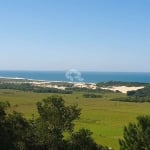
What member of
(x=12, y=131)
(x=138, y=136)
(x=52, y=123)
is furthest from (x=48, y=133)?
(x=138, y=136)

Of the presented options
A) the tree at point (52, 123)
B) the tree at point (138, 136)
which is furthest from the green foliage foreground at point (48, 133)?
the tree at point (138, 136)

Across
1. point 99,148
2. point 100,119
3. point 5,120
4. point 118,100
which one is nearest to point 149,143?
point 99,148

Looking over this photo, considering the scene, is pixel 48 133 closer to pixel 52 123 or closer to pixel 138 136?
pixel 52 123

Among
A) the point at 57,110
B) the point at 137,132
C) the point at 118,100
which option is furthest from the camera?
the point at 118,100

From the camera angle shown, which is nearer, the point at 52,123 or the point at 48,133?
the point at 48,133

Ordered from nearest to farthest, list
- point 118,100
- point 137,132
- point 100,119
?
point 137,132, point 100,119, point 118,100

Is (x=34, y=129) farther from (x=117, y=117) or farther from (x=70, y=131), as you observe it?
(x=117, y=117)

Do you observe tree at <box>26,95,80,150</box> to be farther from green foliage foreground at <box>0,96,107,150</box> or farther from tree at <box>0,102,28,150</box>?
tree at <box>0,102,28,150</box>
